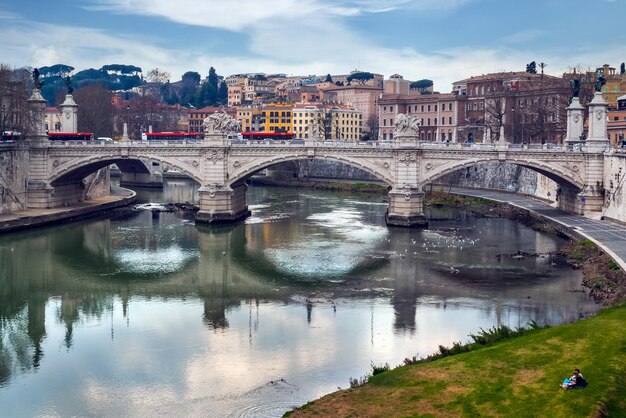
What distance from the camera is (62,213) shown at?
48.1 meters

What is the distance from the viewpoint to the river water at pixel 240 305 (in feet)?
65.3

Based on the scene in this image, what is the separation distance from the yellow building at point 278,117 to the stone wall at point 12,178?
55.3 m

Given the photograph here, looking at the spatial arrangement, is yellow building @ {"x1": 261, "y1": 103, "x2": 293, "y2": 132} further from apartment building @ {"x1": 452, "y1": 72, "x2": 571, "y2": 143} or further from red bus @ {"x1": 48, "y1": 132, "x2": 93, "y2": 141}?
red bus @ {"x1": 48, "y1": 132, "x2": 93, "y2": 141}

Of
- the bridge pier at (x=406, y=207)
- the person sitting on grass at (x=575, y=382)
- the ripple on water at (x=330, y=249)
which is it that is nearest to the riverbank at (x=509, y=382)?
the person sitting on grass at (x=575, y=382)

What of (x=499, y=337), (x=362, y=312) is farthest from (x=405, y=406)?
(x=362, y=312)

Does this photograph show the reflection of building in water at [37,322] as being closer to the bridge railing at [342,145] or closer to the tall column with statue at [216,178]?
the tall column with statue at [216,178]

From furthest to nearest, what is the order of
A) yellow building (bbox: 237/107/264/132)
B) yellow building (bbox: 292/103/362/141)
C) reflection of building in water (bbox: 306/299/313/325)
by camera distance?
yellow building (bbox: 237/107/264/132) < yellow building (bbox: 292/103/362/141) < reflection of building in water (bbox: 306/299/313/325)

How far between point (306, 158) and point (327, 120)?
177 feet

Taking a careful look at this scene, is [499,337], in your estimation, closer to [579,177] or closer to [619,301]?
[619,301]

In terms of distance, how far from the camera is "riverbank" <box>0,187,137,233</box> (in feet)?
143

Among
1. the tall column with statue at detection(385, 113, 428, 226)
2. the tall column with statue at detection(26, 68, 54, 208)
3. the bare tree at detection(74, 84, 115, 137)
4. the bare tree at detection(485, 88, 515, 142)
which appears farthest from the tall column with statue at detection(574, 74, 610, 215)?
the bare tree at detection(74, 84, 115, 137)

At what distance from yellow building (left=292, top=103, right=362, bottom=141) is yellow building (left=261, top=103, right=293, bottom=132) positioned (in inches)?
37.3

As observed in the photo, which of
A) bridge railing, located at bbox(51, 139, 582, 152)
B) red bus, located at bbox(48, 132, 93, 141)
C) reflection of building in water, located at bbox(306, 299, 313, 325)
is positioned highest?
red bus, located at bbox(48, 132, 93, 141)

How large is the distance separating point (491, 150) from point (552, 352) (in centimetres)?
2806
